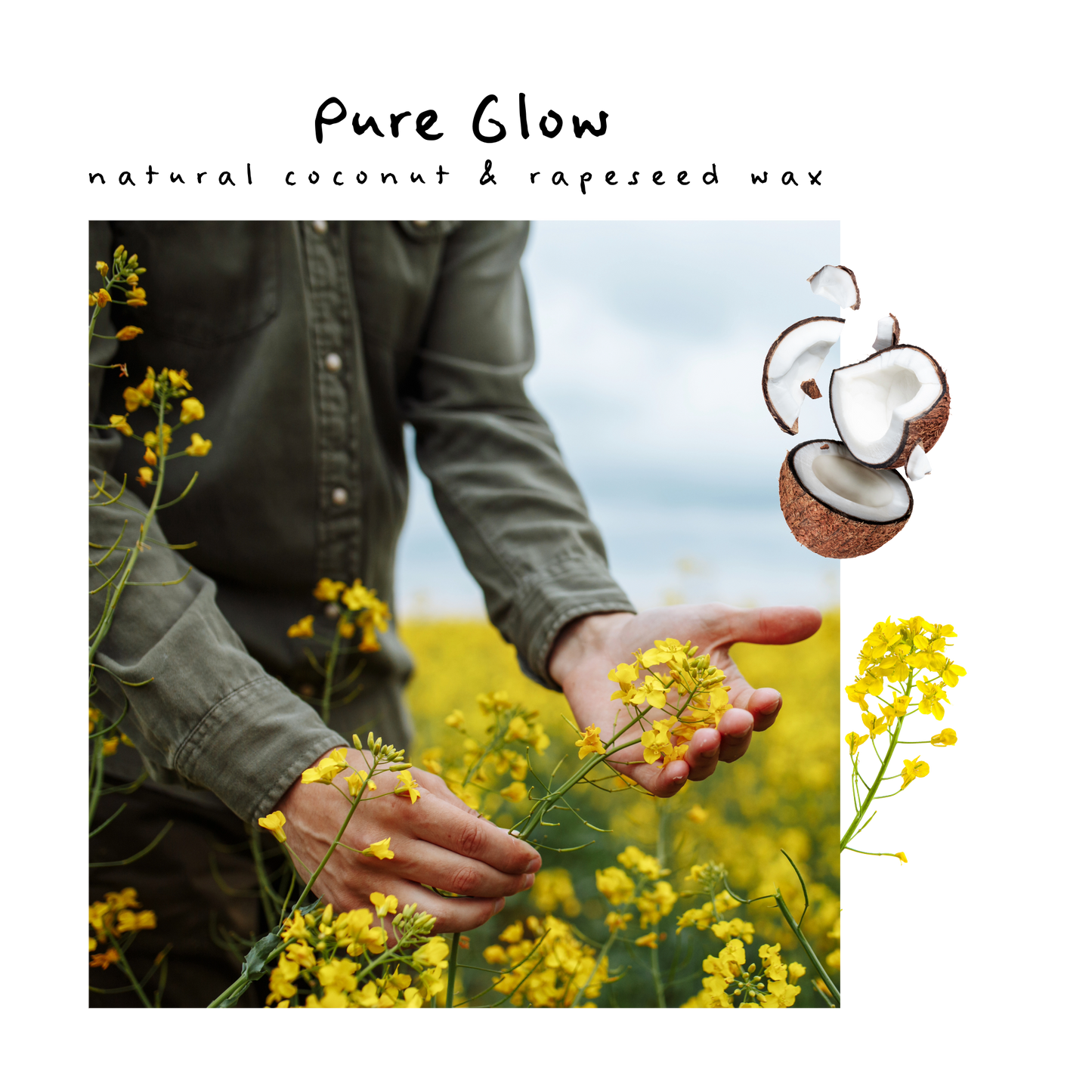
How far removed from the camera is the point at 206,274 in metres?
0.99

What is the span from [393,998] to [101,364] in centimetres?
72

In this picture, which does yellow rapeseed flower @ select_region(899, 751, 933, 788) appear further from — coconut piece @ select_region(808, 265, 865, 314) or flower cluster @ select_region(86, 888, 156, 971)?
flower cluster @ select_region(86, 888, 156, 971)

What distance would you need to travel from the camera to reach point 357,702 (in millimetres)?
1217

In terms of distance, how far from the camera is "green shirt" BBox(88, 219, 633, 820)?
79cm

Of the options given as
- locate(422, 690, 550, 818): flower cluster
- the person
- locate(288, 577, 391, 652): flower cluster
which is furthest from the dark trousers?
locate(422, 690, 550, 818): flower cluster

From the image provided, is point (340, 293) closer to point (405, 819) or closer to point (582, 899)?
point (405, 819)

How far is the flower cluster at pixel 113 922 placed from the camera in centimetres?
98

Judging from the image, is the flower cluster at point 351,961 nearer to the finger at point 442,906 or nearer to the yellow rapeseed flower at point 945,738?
the finger at point 442,906

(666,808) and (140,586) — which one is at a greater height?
(140,586)

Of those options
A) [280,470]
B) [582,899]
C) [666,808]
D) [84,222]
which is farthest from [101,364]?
[582,899]

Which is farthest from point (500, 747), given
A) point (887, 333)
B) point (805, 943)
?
point (887, 333)

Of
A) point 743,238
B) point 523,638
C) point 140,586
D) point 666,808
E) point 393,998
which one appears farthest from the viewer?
point 666,808

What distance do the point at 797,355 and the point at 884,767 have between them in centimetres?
38

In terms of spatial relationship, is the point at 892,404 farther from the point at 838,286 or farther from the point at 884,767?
the point at 884,767
